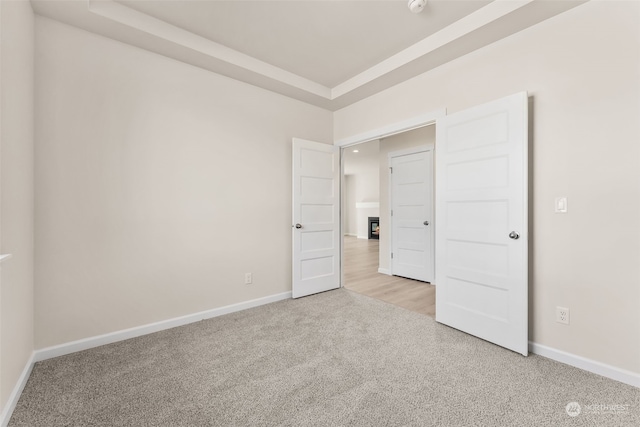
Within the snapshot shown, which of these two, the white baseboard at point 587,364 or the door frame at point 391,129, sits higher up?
the door frame at point 391,129

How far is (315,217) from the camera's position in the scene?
3.71m

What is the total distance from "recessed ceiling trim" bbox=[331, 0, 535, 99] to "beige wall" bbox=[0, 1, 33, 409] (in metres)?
2.84

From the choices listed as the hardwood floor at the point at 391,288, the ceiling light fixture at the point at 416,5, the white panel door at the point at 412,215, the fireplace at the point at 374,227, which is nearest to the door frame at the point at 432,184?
the white panel door at the point at 412,215

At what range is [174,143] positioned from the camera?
8.75 feet

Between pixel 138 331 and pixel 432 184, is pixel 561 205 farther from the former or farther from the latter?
pixel 138 331

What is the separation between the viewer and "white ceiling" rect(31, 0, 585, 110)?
212 cm

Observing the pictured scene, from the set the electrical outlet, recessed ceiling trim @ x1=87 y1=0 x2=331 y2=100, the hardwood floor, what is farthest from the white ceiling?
the hardwood floor

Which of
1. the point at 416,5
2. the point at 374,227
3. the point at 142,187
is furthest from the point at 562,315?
the point at 374,227

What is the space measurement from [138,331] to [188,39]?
2670 millimetres

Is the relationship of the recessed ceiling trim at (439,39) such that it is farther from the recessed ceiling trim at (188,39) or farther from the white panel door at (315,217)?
the white panel door at (315,217)

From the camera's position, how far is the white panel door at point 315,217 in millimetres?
3527

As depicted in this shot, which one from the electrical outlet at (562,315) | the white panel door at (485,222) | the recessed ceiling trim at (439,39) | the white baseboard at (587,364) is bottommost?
the white baseboard at (587,364)

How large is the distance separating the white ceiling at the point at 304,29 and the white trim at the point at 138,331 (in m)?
2.53

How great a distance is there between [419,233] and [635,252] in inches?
105
